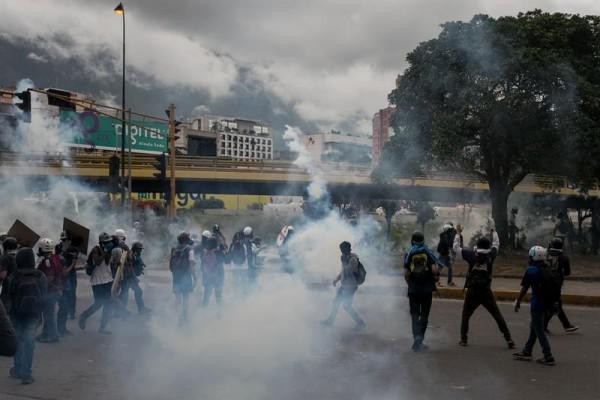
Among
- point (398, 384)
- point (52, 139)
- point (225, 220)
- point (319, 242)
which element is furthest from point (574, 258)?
point (52, 139)

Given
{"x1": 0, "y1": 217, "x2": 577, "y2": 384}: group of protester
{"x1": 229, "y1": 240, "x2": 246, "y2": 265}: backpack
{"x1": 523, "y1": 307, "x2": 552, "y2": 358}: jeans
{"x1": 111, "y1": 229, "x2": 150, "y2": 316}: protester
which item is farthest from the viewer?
{"x1": 229, "y1": 240, "x2": 246, "y2": 265}: backpack

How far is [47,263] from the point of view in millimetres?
8000

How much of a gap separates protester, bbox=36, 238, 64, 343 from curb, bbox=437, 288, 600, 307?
822cm

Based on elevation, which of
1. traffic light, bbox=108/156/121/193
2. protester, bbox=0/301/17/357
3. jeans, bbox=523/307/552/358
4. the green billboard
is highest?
the green billboard

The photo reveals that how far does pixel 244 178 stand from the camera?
36.8m

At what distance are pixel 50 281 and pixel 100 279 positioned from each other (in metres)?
1.08

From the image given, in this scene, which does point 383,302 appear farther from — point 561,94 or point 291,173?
point 291,173

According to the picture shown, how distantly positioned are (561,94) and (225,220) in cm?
2681

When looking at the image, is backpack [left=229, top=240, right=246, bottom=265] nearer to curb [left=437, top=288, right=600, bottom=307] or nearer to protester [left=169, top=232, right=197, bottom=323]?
protester [left=169, top=232, right=197, bottom=323]

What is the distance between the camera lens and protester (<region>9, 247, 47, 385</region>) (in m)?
6.35

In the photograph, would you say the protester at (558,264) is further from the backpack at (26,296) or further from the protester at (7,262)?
the protester at (7,262)

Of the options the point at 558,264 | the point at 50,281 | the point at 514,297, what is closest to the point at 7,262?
the point at 50,281

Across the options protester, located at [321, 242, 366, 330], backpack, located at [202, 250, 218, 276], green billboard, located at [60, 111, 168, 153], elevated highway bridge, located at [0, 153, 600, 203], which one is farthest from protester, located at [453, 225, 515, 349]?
green billboard, located at [60, 111, 168, 153]

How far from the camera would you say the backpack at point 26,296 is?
634 cm
